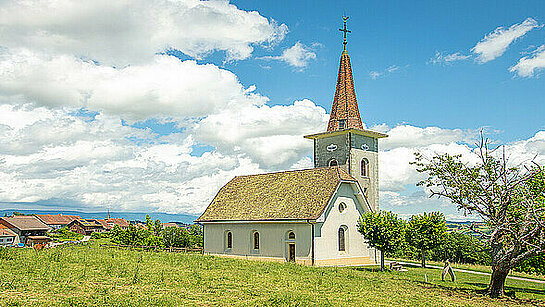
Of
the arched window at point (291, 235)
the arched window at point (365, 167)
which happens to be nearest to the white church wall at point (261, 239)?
the arched window at point (291, 235)

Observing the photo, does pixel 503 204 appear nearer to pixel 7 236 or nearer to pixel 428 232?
pixel 428 232

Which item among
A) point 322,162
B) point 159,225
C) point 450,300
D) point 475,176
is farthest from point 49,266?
point 159,225

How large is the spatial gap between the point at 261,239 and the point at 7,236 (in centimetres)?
7238

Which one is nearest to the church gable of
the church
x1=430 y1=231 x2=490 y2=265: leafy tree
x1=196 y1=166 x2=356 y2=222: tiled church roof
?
the church

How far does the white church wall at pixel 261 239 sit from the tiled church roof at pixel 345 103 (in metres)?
12.6

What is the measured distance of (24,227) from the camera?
Result: 3890 inches

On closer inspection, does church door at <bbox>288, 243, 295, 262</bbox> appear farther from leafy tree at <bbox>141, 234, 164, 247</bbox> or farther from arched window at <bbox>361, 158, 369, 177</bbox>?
leafy tree at <bbox>141, 234, 164, 247</bbox>

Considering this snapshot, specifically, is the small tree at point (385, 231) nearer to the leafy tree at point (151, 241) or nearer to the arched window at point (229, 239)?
the arched window at point (229, 239)

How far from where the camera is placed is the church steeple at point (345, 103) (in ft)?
149

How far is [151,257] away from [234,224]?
1346cm

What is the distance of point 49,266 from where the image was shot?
2247 cm

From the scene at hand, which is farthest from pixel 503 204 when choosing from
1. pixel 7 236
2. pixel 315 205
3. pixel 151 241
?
pixel 7 236

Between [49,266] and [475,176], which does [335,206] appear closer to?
[475,176]

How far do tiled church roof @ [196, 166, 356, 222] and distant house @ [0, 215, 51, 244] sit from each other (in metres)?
67.4
